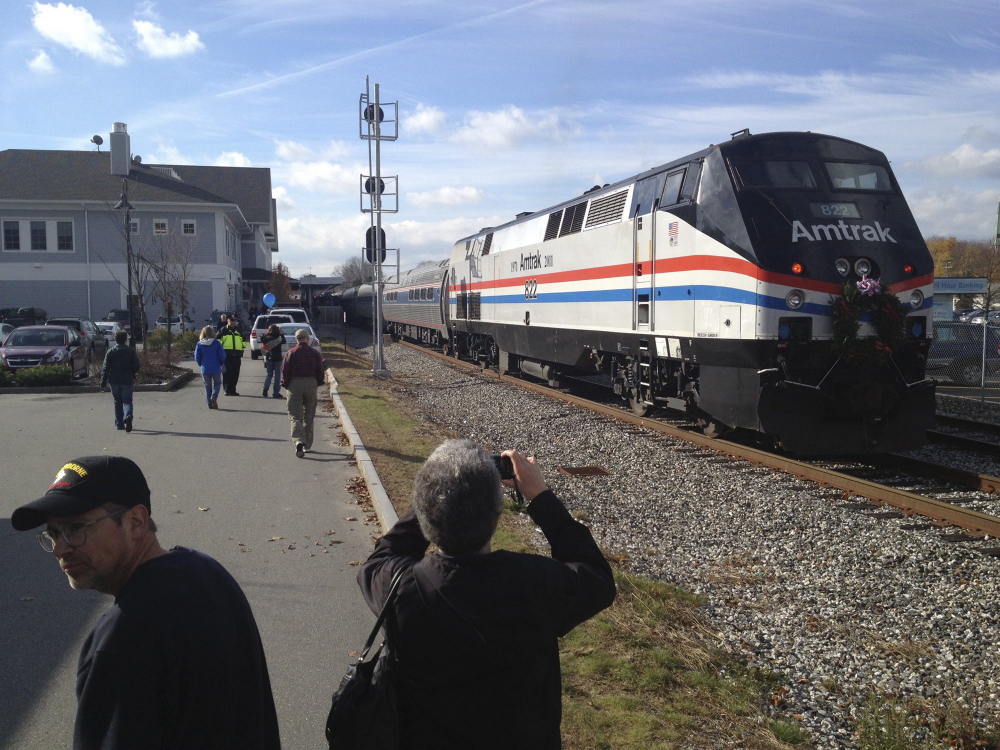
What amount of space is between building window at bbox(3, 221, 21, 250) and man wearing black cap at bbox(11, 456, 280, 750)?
48.0m

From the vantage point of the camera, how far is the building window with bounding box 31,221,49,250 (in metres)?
43.6

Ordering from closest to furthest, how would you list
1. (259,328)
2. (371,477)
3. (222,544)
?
(222,544)
(371,477)
(259,328)

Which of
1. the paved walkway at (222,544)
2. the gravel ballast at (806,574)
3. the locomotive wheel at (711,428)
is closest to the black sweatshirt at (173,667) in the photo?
the paved walkway at (222,544)

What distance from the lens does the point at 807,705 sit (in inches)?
171

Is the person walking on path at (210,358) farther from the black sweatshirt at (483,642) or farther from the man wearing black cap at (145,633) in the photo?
the black sweatshirt at (483,642)

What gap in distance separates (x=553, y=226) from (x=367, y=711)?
14.9 metres

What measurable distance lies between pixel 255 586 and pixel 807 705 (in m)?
4.01

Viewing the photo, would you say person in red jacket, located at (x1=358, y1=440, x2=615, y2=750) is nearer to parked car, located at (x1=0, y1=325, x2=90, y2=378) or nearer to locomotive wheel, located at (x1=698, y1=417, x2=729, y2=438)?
locomotive wheel, located at (x1=698, y1=417, x2=729, y2=438)

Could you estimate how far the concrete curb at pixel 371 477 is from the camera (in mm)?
7855

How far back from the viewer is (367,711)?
2330 mm

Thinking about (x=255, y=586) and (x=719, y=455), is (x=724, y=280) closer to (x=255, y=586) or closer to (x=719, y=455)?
(x=719, y=455)

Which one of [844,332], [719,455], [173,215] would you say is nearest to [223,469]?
[719,455]

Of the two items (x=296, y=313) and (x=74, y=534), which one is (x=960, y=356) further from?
(x=296, y=313)

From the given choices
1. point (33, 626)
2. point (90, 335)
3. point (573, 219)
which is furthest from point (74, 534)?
point (90, 335)
